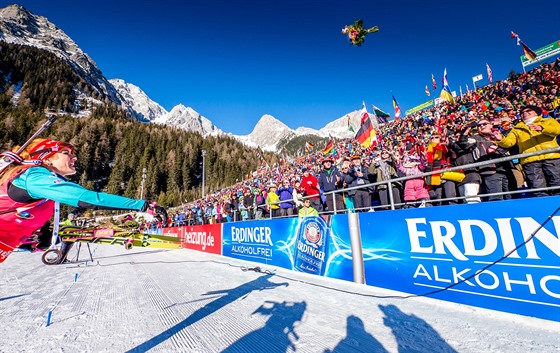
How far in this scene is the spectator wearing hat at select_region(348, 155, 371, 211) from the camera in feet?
20.3

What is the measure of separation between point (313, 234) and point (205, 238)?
8972 millimetres

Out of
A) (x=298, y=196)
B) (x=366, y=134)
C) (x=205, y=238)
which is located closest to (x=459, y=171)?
(x=366, y=134)

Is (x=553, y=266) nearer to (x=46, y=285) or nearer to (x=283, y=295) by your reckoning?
(x=283, y=295)

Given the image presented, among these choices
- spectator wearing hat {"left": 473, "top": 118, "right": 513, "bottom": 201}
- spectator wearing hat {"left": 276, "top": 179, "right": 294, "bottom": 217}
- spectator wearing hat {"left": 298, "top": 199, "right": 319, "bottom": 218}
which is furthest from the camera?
spectator wearing hat {"left": 276, "top": 179, "right": 294, "bottom": 217}

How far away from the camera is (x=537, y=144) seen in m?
3.79

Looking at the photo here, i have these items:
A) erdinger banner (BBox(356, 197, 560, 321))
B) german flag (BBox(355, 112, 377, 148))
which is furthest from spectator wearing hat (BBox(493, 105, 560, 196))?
german flag (BBox(355, 112, 377, 148))

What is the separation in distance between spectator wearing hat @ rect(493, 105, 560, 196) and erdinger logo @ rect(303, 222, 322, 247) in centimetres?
391

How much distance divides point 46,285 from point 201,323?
4510 millimetres

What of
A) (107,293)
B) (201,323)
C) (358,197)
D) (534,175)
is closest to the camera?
(201,323)

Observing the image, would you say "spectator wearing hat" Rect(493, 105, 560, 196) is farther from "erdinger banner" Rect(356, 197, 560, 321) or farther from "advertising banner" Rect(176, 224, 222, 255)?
"advertising banner" Rect(176, 224, 222, 255)

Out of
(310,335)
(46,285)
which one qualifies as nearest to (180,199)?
(46,285)

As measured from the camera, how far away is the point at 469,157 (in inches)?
187

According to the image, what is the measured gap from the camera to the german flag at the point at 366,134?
27.3 ft

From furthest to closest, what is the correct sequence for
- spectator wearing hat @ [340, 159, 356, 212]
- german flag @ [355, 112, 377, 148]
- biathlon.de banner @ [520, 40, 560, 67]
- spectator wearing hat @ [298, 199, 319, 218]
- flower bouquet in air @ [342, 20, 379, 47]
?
biathlon.de banner @ [520, 40, 560, 67]
german flag @ [355, 112, 377, 148]
spectator wearing hat @ [298, 199, 319, 218]
spectator wearing hat @ [340, 159, 356, 212]
flower bouquet in air @ [342, 20, 379, 47]
